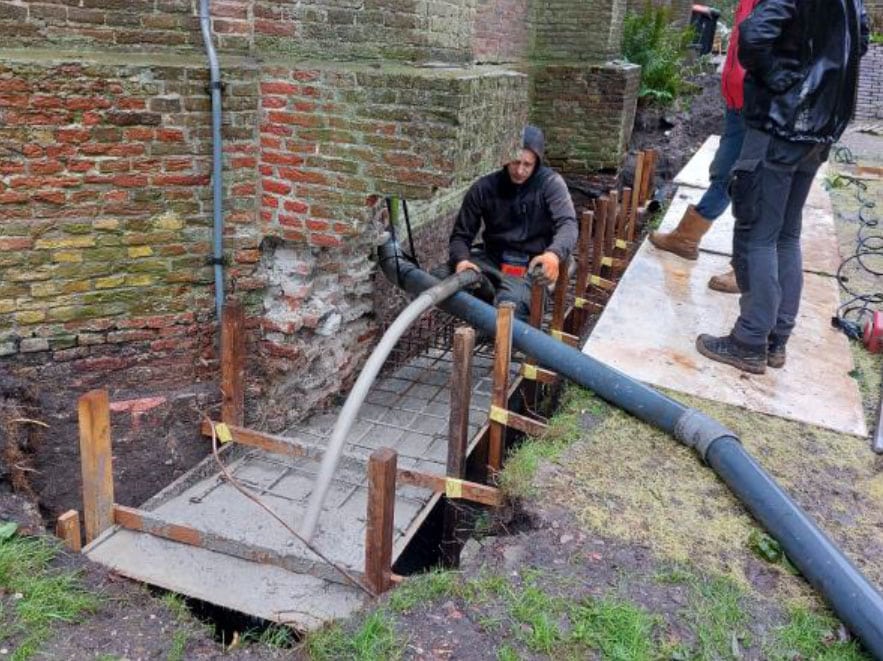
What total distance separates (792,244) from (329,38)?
252 cm

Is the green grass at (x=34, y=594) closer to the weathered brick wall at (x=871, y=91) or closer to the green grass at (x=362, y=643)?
the green grass at (x=362, y=643)

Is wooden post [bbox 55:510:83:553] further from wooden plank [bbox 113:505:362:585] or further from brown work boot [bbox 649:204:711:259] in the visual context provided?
brown work boot [bbox 649:204:711:259]

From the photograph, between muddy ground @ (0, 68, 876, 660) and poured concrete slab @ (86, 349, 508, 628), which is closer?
muddy ground @ (0, 68, 876, 660)

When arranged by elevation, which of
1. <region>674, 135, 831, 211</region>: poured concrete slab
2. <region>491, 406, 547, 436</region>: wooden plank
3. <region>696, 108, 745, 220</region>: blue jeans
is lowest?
<region>491, 406, 547, 436</region>: wooden plank

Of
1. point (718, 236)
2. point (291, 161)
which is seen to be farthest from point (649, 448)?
point (718, 236)

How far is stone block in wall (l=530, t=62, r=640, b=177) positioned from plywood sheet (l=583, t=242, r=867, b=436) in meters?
3.37

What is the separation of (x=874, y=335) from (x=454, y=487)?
274 cm

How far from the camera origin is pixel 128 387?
3920mm

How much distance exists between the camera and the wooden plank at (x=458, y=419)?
145 inches

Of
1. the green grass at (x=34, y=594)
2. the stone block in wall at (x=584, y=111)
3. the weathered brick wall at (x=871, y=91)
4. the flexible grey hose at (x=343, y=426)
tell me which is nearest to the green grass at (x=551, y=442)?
the flexible grey hose at (x=343, y=426)

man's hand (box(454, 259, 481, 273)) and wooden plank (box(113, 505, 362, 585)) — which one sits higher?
man's hand (box(454, 259, 481, 273))

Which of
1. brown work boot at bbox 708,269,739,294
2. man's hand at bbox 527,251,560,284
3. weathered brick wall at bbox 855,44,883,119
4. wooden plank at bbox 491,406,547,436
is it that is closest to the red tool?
brown work boot at bbox 708,269,739,294

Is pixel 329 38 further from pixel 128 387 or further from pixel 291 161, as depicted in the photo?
pixel 128 387

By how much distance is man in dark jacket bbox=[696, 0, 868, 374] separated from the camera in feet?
11.3
